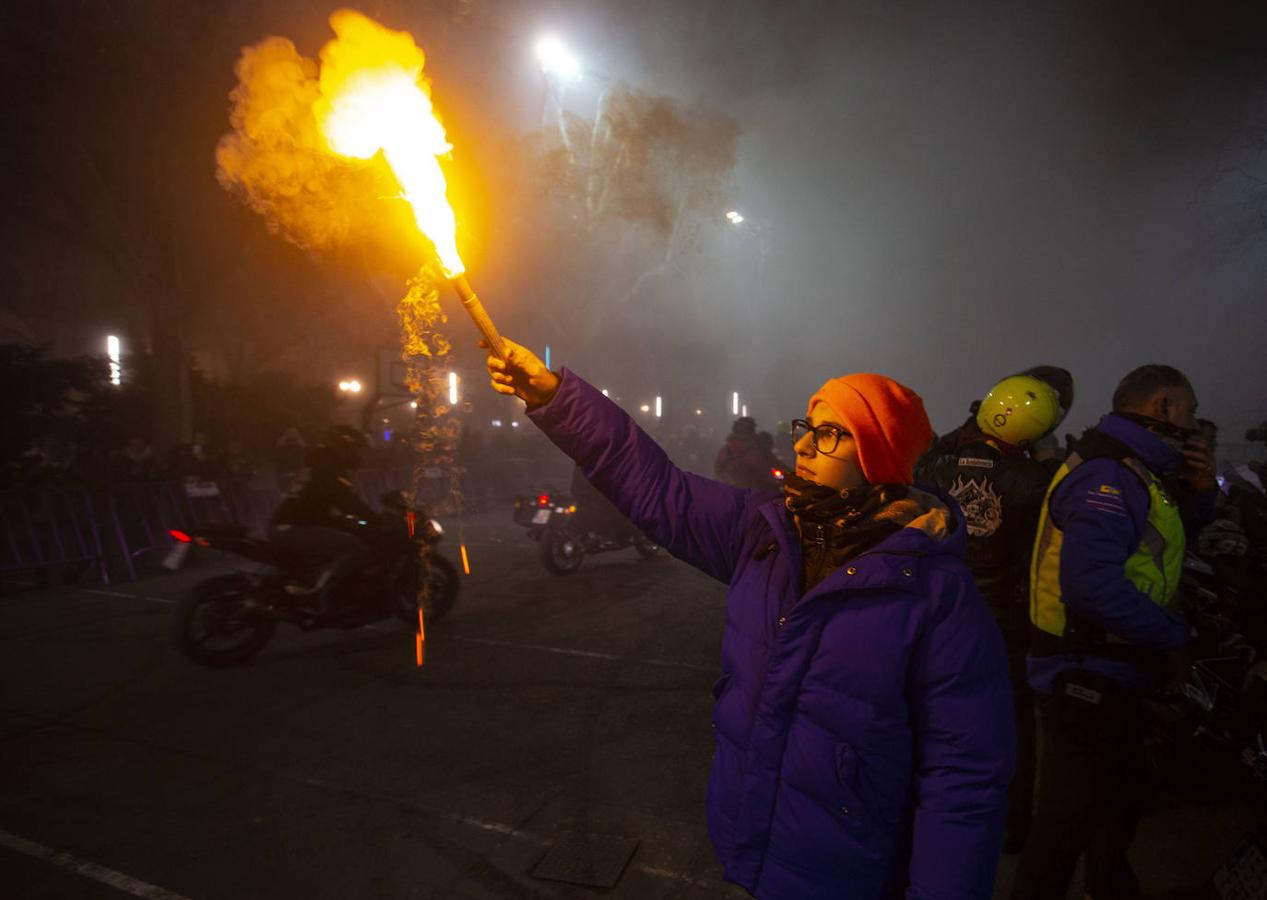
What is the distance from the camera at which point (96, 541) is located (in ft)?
31.5

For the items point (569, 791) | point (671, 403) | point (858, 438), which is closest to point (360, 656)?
point (569, 791)

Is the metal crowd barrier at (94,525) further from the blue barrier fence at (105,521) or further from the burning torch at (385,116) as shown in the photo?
the burning torch at (385,116)

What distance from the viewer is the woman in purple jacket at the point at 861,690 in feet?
5.29

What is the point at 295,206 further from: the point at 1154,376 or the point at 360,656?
the point at 1154,376

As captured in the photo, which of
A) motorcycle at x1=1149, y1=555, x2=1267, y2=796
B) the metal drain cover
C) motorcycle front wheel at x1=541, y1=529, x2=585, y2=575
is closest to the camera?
the metal drain cover

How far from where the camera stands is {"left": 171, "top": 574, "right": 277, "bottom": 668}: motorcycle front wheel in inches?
230

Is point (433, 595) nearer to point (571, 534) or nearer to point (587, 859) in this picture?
point (571, 534)

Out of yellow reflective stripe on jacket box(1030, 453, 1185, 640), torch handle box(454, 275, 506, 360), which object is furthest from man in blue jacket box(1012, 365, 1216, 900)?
torch handle box(454, 275, 506, 360)

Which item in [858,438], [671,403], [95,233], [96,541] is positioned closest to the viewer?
[858,438]

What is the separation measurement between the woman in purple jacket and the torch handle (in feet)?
2.96

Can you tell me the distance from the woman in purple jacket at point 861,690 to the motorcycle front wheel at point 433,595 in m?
5.64

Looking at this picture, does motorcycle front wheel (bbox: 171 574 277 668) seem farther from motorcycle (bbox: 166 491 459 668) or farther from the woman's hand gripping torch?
the woman's hand gripping torch

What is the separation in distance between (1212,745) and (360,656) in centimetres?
624

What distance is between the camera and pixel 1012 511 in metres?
3.36
